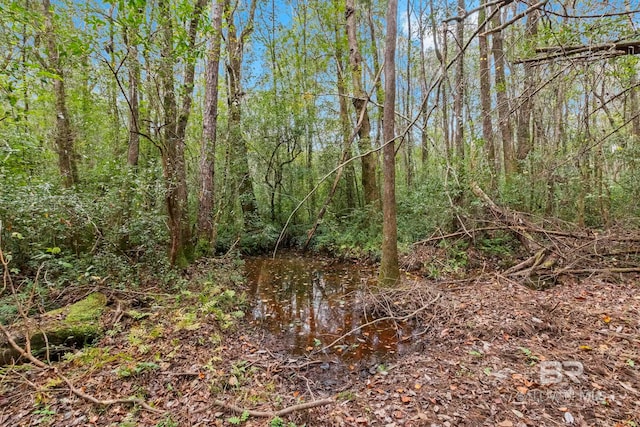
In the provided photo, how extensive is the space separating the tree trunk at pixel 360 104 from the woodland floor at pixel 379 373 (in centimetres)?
579

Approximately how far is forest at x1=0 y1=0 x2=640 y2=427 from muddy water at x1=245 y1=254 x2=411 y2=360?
0.05 meters

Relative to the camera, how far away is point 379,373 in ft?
11.1

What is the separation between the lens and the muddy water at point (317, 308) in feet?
13.9

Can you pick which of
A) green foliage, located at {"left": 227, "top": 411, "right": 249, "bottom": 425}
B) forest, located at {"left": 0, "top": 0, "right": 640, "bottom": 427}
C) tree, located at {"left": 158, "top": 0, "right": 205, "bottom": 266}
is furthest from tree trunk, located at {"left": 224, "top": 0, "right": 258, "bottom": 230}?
green foliage, located at {"left": 227, "top": 411, "right": 249, "bottom": 425}

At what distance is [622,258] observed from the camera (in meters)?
5.41

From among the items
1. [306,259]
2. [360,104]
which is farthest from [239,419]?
[360,104]

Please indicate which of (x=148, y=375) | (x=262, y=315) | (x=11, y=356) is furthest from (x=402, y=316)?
(x=11, y=356)

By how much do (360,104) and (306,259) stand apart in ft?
17.4

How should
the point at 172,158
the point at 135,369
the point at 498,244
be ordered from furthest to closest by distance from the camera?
the point at 498,244 < the point at 172,158 < the point at 135,369

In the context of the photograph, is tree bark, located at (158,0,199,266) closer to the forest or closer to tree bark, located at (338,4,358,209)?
the forest

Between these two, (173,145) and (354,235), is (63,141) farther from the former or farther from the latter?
(354,235)

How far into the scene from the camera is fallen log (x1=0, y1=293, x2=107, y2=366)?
3.23 meters

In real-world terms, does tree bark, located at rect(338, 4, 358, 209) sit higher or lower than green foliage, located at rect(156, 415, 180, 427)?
higher

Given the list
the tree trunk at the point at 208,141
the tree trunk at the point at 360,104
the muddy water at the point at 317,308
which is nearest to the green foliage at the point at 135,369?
the muddy water at the point at 317,308
